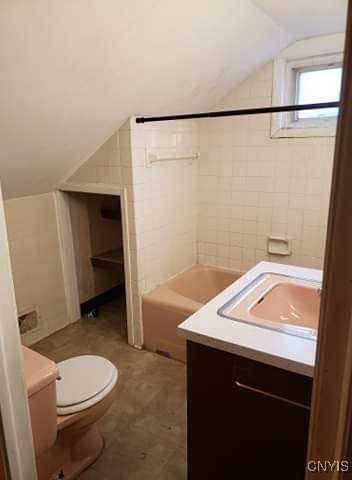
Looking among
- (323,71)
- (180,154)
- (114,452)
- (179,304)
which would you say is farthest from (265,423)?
(323,71)

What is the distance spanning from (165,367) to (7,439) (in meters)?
1.59

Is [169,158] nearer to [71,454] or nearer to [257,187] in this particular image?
[257,187]

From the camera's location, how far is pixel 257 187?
9.45 feet

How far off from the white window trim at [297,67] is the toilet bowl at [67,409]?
6.81 ft

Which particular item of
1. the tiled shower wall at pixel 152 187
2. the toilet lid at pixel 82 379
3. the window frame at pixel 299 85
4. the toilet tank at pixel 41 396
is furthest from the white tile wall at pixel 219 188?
the toilet tank at pixel 41 396

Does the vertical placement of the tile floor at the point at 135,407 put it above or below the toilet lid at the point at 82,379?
below

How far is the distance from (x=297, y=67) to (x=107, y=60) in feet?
5.09

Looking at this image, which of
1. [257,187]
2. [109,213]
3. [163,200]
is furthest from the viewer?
[109,213]

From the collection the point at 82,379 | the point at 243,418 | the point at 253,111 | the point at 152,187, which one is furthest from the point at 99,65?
the point at 243,418

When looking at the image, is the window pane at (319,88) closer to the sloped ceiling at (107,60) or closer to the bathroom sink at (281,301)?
the sloped ceiling at (107,60)

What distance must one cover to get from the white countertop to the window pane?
6.12 feet
